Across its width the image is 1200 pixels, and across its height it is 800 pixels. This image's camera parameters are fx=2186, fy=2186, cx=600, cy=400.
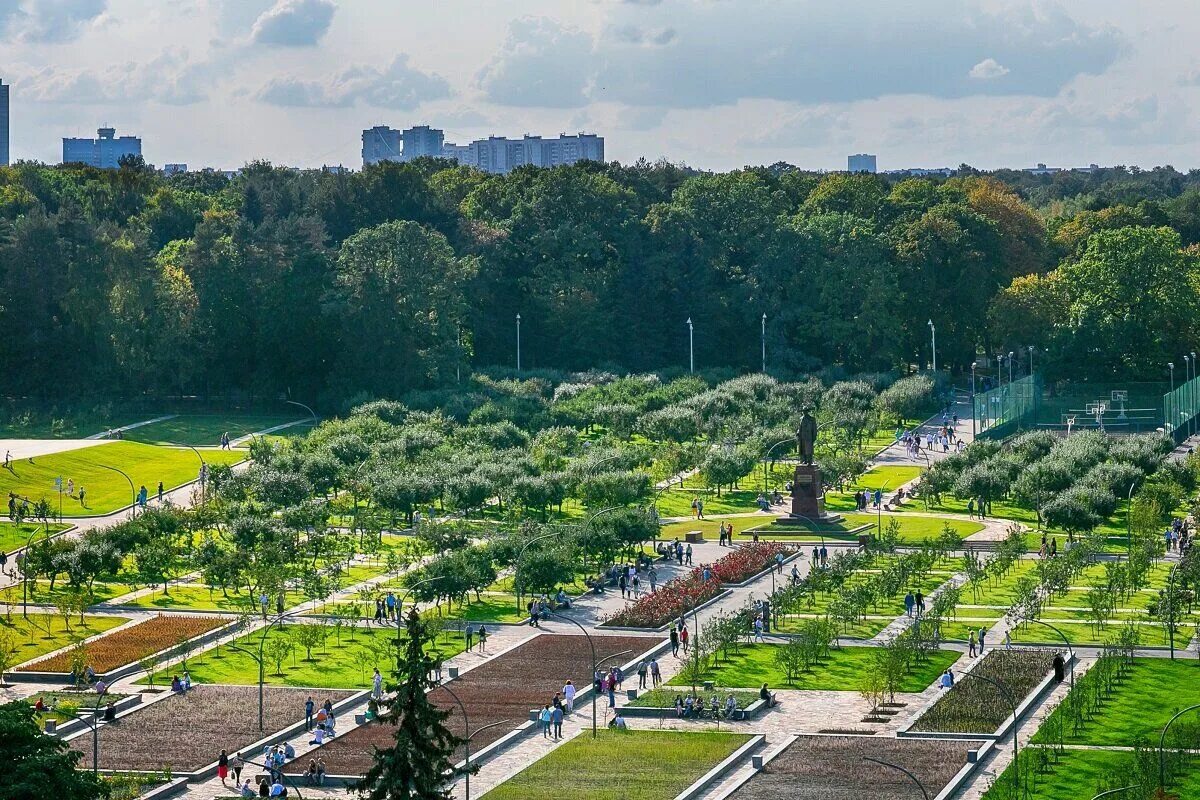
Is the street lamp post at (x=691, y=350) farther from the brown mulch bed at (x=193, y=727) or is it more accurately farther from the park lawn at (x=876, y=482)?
the brown mulch bed at (x=193, y=727)

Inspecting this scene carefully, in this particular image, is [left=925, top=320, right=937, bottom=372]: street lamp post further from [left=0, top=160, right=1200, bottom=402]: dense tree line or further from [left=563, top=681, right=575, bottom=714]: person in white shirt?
[left=563, top=681, right=575, bottom=714]: person in white shirt

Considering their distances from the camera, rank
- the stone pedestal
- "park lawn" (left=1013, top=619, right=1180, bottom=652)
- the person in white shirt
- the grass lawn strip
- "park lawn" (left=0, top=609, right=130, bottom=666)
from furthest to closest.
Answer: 1. the stone pedestal
2. the grass lawn strip
3. "park lawn" (left=0, top=609, right=130, bottom=666)
4. "park lawn" (left=1013, top=619, right=1180, bottom=652)
5. the person in white shirt

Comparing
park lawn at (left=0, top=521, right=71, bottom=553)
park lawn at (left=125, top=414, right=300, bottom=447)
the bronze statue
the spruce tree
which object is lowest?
park lawn at (left=0, top=521, right=71, bottom=553)

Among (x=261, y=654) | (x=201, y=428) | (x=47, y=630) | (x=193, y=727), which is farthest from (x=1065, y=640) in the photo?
(x=201, y=428)

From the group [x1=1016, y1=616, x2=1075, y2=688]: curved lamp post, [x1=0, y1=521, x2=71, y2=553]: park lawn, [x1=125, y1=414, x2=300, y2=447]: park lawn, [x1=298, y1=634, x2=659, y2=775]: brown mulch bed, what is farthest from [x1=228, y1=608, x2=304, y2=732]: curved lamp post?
[x1=125, y1=414, x2=300, y2=447]: park lawn

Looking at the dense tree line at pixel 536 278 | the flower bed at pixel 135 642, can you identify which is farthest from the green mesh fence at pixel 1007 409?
the flower bed at pixel 135 642

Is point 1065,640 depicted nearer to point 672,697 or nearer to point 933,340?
point 672,697
